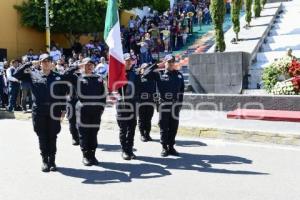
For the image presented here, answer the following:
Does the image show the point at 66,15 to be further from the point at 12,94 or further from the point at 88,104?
the point at 88,104

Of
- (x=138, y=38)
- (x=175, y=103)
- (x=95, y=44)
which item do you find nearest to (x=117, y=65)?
(x=175, y=103)

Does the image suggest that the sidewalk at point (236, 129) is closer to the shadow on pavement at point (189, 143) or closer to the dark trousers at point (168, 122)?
the shadow on pavement at point (189, 143)

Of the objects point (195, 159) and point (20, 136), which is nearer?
point (195, 159)

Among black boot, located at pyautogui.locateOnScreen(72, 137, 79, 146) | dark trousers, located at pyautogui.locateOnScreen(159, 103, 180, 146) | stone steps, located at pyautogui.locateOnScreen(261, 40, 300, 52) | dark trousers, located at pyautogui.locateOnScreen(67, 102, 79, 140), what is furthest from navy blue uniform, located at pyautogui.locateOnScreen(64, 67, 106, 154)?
stone steps, located at pyautogui.locateOnScreen(261, 40, 300, 52)

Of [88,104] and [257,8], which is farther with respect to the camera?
[257,8]

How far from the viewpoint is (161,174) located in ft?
22.7

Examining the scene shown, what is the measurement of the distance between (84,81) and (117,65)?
0.66 metres

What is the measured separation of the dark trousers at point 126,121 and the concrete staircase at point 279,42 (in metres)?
7.91

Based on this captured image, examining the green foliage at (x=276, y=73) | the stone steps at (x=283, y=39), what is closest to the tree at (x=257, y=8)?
the stone steps at (x=283, y=39)

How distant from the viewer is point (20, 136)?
35.4 ft

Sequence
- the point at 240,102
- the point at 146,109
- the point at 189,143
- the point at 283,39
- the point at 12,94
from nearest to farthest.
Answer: the point at 189,143, the point at 146,109, the point at 240,102, the point at 12,94, the point at 283,39

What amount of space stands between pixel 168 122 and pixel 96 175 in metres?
1.83

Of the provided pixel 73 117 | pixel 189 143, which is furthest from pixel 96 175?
pixel 189 143

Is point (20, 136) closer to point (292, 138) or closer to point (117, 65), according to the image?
point (117, 65)
